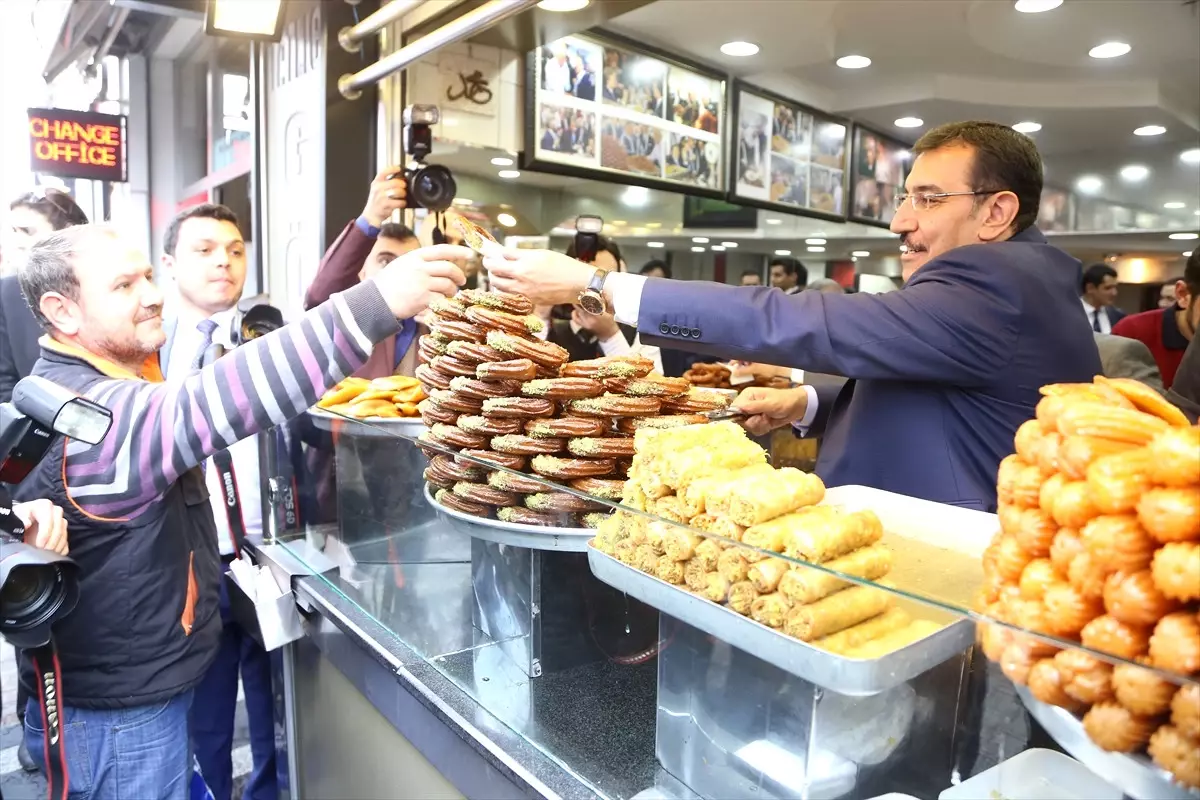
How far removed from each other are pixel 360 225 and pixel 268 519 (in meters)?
1.28

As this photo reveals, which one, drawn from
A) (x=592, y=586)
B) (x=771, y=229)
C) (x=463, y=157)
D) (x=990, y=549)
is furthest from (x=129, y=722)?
(x=771, y=229)

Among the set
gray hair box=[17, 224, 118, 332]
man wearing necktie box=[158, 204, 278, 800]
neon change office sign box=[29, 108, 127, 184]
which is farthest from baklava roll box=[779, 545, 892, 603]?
neon change office sign box=[29, 108, 127, 184]

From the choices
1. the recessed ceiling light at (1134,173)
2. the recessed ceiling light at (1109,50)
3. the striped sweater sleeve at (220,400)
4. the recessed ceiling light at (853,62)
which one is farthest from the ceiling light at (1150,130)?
the striped sweater sleeve at (220,400)

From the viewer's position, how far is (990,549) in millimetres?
863

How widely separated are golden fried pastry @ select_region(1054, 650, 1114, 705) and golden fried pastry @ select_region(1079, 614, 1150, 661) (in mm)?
13

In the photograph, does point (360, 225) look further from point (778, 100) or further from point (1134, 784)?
point (778, 100)

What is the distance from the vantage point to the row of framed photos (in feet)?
15.6

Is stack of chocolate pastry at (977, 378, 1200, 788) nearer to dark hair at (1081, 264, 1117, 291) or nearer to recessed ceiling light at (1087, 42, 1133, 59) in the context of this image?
recessed ceiling light at (1087, 42, 1133, 59)

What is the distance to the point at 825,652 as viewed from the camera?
2.88 feet

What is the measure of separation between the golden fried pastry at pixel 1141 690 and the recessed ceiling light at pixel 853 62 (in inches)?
220

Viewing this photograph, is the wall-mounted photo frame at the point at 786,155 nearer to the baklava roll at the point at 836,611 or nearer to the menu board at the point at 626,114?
the menu board at the point at 626,114

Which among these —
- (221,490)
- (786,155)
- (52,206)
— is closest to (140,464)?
(221,490)

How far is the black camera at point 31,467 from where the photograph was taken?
4.74 feet

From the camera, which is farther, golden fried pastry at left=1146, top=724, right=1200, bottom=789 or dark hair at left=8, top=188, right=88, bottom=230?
dark hair at left=8, top=188, right=88, bottom=230
